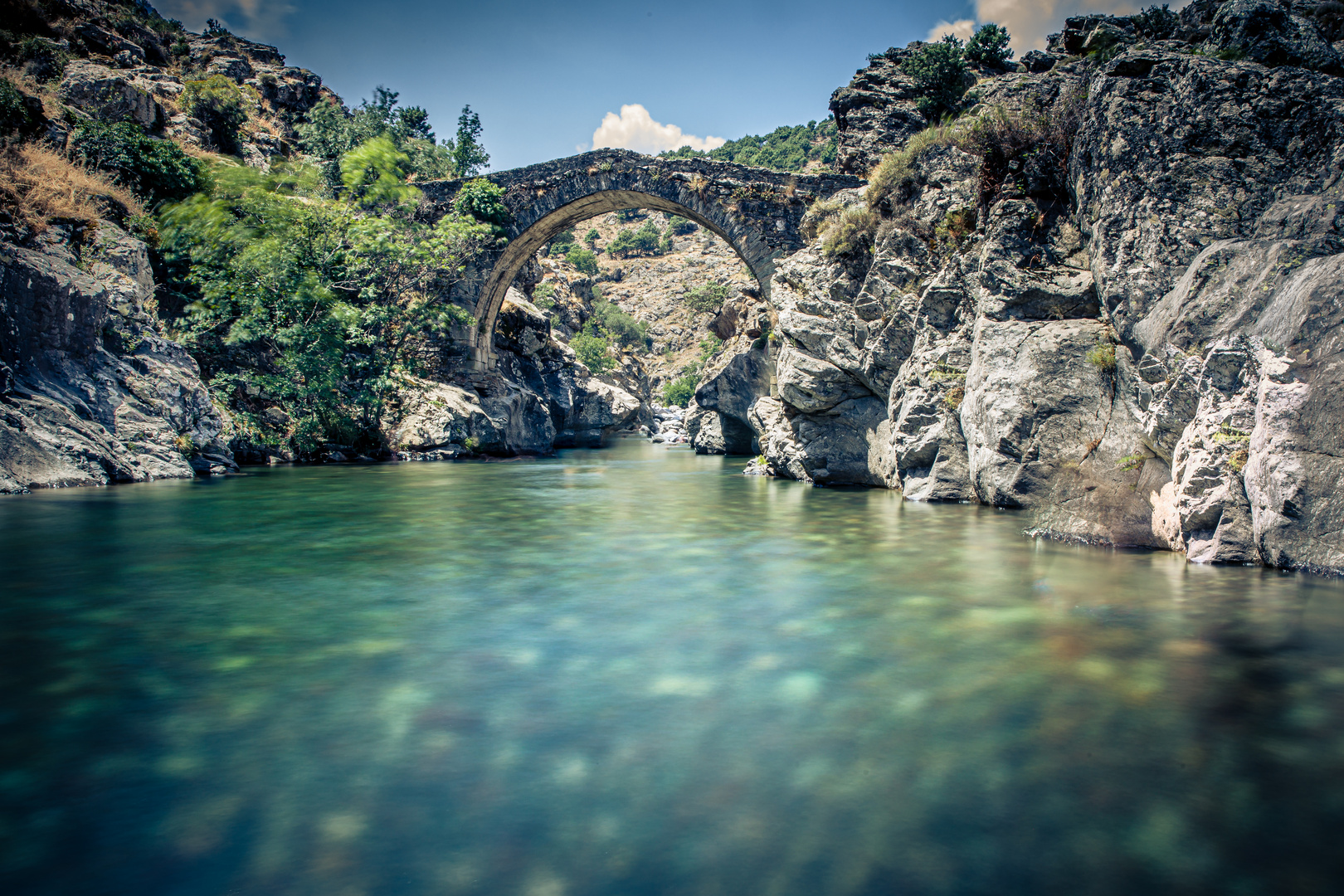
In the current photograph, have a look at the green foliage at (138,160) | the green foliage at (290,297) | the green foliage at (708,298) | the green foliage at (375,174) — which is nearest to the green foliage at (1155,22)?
the green foliage at (290,297)

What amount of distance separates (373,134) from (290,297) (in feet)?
70.4

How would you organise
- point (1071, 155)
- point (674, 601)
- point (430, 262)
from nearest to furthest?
point (674, 601)
point (1071, 155)
point (430, 262)

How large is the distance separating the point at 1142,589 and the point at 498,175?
19.1 m

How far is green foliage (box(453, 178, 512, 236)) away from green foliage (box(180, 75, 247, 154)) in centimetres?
959

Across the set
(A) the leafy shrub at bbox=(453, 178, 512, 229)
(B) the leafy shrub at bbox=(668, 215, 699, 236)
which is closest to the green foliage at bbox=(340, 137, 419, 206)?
(A) the leafy shrub at bbox=(453, 178, 512, 229)

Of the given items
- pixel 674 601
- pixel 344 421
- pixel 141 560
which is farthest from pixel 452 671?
pixel 344 421

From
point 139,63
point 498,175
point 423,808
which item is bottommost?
point 423,808

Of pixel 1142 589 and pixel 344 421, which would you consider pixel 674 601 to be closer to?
pixel 1142 589

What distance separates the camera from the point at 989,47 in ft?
73.6

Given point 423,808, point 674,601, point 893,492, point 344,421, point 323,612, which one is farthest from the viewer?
point 344,421

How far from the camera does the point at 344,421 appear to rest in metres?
16.0

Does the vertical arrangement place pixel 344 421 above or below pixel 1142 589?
above

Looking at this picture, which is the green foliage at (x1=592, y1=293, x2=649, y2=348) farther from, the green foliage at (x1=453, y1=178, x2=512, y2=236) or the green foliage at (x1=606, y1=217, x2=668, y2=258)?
the green foliage at (x1=453, y1=178, x2=512, y2=236)

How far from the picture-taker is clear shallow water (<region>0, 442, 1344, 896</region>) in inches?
75.5
